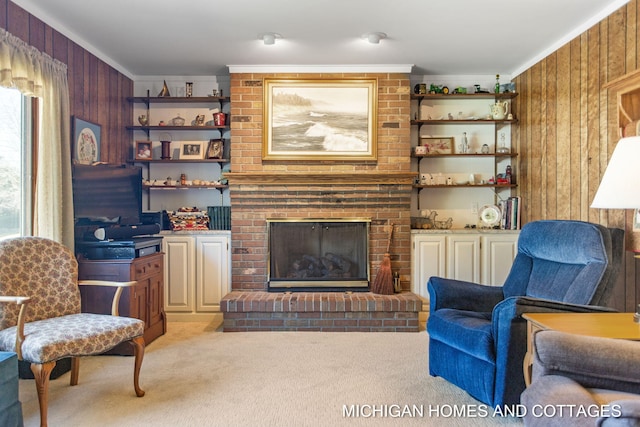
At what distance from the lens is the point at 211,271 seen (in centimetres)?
422

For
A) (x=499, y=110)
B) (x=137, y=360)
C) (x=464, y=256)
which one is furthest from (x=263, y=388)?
(x=499, y=110)

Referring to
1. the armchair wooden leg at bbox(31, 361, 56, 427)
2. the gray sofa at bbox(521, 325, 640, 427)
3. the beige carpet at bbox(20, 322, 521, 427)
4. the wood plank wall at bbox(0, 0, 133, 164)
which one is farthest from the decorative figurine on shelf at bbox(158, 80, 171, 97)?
the gray sofa at bbox(521, 325, 640, 427)

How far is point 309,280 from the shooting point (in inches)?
164

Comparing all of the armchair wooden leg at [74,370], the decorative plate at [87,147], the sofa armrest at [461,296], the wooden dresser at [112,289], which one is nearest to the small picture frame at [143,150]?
the decorative plate at [87,147]

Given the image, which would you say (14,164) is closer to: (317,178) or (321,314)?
(317,178)

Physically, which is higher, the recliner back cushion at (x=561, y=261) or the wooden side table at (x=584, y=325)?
the recliner back cushion at (x=561, y=261)

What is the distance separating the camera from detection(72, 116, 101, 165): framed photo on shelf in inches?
135

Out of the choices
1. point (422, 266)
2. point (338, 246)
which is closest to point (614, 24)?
point (422, 266)

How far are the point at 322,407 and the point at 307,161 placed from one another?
2.46 metres

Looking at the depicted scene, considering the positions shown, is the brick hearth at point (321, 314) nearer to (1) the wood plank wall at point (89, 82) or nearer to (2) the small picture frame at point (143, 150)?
(2) the small picture frame at point (143, 150)

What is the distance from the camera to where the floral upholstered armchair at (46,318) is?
208 cm

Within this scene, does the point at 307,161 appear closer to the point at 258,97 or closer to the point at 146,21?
the point at 258,97

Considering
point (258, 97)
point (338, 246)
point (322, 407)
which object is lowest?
point (322, 407)

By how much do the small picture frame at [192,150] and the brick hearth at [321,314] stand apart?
5.09ft
